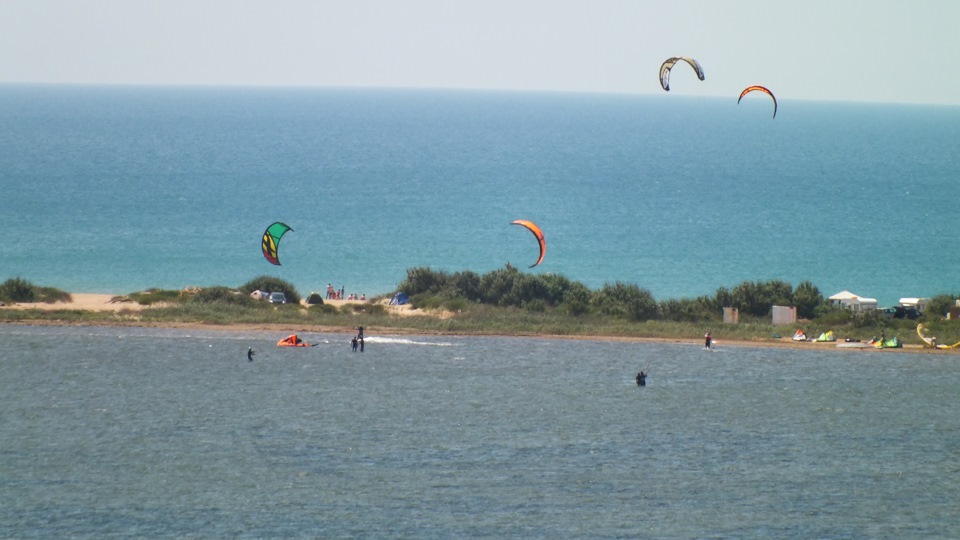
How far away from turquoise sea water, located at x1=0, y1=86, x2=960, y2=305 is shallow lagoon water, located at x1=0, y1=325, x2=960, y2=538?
20751 mm

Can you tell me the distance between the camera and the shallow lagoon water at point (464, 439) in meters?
30.7

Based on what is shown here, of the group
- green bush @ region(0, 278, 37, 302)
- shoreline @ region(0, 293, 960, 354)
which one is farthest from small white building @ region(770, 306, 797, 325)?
green bush @ region(0, 278, 37, 302)

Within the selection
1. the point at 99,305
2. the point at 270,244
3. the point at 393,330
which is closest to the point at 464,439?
the point at 393,330

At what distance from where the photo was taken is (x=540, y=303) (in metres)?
52.5

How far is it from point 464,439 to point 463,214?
69.0 metres

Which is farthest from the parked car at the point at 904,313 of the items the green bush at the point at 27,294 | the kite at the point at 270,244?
the green bush at the point at 27,294

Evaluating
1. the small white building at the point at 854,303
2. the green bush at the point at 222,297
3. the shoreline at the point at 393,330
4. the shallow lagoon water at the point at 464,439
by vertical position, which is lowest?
the shallow lagoon water at the point at 464,439

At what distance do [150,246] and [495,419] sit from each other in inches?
1808

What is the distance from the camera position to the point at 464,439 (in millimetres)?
36594

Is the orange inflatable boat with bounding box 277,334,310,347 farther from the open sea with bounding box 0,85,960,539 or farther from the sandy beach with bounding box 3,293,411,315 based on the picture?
the sandy beach with bounding box 3,293,411,315

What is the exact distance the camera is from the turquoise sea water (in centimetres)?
7444

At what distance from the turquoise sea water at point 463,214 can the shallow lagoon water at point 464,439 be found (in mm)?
20751

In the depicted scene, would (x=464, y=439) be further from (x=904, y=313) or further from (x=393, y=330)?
(x=904, y=313)

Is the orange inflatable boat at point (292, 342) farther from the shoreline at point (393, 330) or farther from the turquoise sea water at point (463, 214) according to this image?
the turquoise sea water at point (463, 214)
